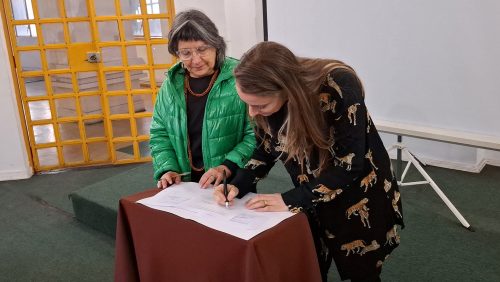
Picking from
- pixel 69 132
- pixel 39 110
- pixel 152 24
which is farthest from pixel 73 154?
pixel 39 110

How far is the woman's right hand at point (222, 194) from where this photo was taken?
142cm

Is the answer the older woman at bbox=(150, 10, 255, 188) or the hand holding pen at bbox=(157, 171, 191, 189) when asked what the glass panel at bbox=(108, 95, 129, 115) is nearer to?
the older woman at bbox=(150, 10, 255, 188)

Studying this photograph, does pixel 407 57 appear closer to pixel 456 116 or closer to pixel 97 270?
pixel 456 116

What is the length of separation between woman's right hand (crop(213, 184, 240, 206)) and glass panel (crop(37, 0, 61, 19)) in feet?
11.3

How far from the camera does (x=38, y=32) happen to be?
408 cm

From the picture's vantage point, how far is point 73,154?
484 centimetres

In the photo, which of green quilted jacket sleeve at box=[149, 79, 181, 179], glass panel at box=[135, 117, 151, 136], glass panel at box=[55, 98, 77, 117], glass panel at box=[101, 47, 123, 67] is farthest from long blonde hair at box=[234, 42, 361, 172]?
glass panel at box=[55, 98, 77, 117]

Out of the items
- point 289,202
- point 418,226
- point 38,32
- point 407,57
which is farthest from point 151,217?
point 38,32

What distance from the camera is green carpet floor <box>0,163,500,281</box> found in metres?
2.58

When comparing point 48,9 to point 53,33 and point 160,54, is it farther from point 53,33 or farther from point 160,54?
point 160,54

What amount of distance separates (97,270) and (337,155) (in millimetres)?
1932

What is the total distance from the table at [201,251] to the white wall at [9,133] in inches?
123

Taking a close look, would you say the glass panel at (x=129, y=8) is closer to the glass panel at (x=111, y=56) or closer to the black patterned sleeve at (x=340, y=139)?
the glass panel at (x=111, y=56)

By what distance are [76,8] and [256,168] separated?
135 inches
